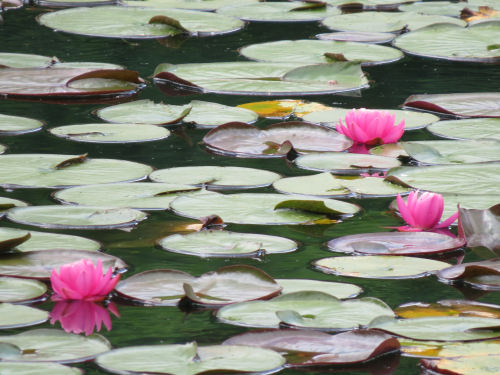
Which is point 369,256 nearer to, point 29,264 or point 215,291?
point 215,291

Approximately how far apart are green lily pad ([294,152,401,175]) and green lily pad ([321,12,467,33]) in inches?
87.9

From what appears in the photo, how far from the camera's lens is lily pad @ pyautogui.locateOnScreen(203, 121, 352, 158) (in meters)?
3.57

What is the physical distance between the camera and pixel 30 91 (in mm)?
4246

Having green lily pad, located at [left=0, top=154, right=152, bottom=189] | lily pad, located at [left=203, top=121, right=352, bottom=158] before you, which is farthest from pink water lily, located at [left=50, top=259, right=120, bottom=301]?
lily pad, located at [left=203, top=121, right=352, bottom=158]

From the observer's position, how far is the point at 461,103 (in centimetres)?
412

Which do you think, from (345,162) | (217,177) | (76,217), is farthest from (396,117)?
(76,217)

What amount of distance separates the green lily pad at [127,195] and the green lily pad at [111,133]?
0.56m

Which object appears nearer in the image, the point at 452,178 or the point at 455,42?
the point at 452,178

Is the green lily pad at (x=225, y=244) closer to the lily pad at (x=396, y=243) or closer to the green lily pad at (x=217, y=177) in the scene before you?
the lily pad at (x=396, y=243)

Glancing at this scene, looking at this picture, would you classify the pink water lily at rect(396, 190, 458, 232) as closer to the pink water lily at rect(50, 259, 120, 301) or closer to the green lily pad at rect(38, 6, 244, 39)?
the pink water lily at rect(50, 259, 120, 301)

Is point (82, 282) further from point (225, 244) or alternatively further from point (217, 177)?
point (217, 177)

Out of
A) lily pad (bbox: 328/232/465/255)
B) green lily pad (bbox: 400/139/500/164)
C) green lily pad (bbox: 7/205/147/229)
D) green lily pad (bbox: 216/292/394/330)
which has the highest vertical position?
green lily pad (bbox: 7/205/147/229)

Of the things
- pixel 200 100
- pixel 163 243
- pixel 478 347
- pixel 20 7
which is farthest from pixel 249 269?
pixel 20 7

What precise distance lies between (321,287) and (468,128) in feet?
5.31
